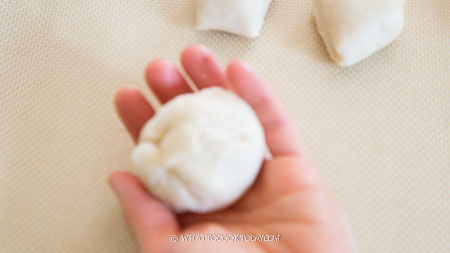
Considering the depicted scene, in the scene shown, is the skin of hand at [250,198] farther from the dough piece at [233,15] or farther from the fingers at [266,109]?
the dough piece at [233,15]

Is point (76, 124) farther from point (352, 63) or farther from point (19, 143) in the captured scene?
point (352, 63)

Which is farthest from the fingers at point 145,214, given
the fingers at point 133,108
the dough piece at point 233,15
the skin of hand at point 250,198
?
the dough piece at point 233,15

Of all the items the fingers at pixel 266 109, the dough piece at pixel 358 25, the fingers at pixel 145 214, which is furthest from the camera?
the dough piece at pixel 358 25

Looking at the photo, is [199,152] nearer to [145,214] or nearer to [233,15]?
[145,214]

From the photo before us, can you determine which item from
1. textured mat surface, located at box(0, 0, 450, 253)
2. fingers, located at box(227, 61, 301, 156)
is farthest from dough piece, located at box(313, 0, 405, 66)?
fingers, located at box(227, 61, 301, 156)

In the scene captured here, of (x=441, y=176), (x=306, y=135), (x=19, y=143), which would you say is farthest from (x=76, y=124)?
(x=441, y=176)

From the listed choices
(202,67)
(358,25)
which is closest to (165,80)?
(202,67)
